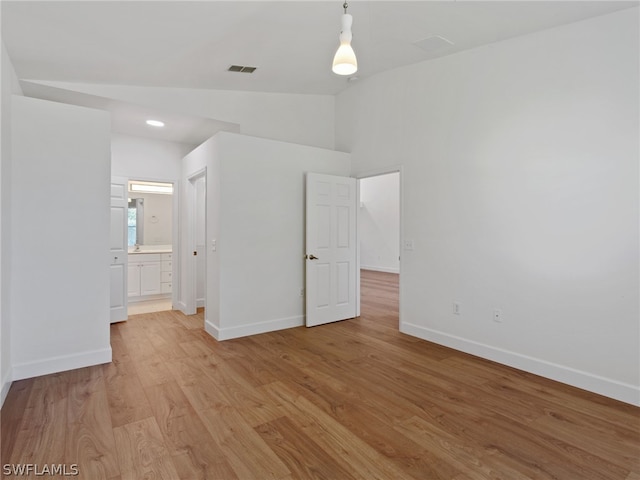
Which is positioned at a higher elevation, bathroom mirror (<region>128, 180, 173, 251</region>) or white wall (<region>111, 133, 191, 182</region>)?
white wall (<region>111, 133, 191, 182</region>)

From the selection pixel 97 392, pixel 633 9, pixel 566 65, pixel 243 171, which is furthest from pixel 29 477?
pixel 633 9

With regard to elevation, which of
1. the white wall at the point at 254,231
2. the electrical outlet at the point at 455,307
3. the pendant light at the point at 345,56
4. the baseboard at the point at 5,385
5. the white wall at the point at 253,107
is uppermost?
the white wall at the point at 253,107

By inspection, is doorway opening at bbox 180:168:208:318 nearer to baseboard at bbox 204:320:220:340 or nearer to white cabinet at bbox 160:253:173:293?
baseboard at bbox 204:320:220:340

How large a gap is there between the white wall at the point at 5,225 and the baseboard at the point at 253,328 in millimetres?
1829

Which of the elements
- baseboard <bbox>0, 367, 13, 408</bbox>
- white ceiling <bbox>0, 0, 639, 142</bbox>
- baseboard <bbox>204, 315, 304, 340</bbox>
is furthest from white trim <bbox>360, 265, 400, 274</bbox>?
baseboard <bbox>0, 367, 13, 408</bbox>

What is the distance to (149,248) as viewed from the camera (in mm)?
6805

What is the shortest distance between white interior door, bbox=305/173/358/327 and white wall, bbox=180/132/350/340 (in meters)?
0.18

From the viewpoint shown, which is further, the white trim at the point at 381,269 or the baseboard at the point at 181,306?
the white trim at the point at 381,269

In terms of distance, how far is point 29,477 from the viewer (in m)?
1.77

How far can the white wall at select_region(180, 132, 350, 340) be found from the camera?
402cm

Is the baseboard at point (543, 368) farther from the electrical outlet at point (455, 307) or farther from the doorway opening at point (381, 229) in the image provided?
the doorway opening at point (381, 229)

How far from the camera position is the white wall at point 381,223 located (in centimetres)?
1067
